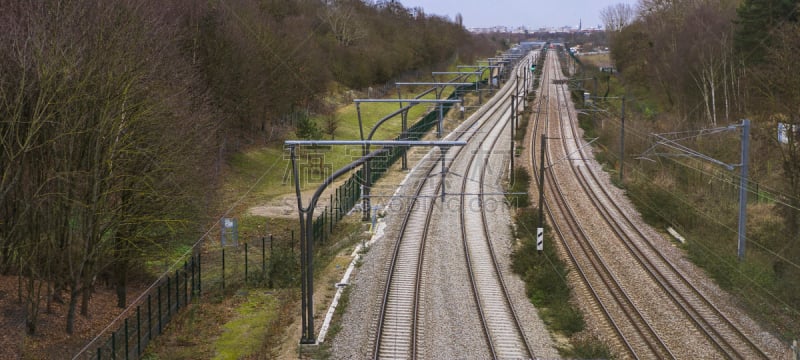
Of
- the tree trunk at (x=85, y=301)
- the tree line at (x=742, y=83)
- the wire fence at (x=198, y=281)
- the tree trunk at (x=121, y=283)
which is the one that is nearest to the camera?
the wire fence at (x=198, y=281)

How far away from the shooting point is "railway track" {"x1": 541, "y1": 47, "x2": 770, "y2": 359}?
64.5ft

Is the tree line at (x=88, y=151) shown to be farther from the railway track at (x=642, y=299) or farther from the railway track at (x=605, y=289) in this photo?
the railway track at (x=642, y=299)

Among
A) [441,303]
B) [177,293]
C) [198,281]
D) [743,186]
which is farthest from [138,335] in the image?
[743,186]

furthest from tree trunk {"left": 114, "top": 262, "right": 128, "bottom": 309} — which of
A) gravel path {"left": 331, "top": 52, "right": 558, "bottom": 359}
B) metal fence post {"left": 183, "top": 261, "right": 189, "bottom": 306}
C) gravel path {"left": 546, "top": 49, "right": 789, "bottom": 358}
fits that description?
gravel path {"left": 546, "top": 49, "right": 789, "bottom": 358}

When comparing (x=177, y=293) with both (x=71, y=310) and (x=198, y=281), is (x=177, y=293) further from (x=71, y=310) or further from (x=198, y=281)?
(x=71, y=310)

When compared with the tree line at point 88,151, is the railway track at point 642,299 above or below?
below

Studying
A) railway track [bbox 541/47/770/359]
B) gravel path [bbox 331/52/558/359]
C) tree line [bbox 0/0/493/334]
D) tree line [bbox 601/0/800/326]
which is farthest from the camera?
tree line [bbox 601/0/800/326]

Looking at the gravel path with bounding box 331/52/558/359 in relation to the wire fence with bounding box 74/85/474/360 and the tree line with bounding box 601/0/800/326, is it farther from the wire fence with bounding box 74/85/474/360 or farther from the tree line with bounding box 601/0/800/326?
the tree line with bounding box 601/0/800/326

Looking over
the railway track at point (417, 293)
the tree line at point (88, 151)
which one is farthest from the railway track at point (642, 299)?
the tree line at point (88, 151)

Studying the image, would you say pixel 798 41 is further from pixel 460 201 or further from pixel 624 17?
pixel 624 17

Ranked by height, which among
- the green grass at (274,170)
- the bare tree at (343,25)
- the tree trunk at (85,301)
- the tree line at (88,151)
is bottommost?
the tree trunk at (85,301)

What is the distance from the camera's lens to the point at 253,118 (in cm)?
4662

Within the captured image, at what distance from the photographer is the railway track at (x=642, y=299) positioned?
1966 centimetres

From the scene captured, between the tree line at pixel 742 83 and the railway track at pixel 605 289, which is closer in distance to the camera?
the railway track at pixel 605 289
